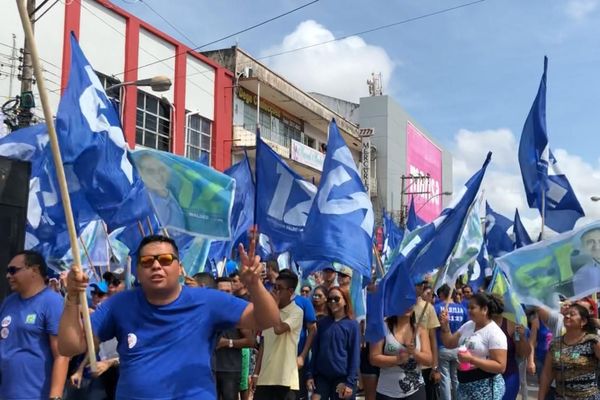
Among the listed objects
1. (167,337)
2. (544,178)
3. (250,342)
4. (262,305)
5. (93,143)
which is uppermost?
(544,178)

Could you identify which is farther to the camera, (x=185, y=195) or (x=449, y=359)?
(x=449, y=359)

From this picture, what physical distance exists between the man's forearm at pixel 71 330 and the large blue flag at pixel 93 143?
13.8 feet

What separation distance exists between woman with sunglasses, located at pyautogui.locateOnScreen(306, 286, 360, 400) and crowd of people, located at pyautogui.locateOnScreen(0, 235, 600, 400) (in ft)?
0.04

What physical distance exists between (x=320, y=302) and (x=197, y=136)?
55.5ft

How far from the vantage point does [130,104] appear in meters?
19.9

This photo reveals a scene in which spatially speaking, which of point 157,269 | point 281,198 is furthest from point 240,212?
point 157,269

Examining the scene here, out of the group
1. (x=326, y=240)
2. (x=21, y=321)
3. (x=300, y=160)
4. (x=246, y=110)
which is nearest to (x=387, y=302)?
(x=326, y=240)

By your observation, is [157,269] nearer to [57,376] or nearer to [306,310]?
[57,376]

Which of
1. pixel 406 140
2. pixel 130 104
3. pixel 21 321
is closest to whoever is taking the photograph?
pixel 21 321

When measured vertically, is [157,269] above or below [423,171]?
below

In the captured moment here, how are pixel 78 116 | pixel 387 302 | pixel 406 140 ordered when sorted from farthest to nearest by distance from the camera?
pixel 406 140, pixel 78 116, pixel 387 302

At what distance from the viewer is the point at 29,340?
422cm

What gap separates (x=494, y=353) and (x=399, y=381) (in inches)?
32.0

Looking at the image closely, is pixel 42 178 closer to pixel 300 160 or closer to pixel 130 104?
pixel 130 104
